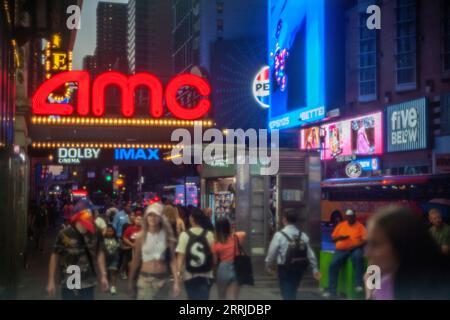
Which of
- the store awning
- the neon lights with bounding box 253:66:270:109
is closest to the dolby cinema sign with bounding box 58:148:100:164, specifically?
the store awning

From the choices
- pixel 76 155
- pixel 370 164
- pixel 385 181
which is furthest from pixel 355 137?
pixel 76 155

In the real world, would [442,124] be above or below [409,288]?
above

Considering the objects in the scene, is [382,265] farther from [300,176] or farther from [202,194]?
[202,194]

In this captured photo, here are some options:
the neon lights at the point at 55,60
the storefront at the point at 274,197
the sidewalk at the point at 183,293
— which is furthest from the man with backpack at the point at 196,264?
the neon lights at the point at 55,60

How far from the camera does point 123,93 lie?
25656mm

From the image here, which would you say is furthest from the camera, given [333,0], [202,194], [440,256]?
[333,0]

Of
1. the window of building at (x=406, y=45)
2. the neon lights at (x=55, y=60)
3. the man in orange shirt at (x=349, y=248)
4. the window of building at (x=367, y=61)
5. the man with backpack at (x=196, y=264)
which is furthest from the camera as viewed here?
the window of building at (x=367, y=61)

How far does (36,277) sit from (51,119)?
951 cm

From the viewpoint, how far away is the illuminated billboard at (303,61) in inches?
1694

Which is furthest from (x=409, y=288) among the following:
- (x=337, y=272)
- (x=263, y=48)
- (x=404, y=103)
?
(x=263, y=48)

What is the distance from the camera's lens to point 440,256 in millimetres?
3482

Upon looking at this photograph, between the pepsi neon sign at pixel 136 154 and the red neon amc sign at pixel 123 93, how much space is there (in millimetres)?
1690

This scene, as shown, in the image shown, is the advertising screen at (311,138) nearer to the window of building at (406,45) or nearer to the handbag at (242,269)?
the window of building at (406,45)

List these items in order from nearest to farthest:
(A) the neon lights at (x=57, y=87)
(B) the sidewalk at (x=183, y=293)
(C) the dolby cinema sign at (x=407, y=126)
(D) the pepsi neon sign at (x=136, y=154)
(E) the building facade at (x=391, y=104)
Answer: (B) the sidewalk at (x=183, y=293), (A) the neon lights at (x=57, y=87), (D) the pepsi neon sign at (x=136, y=154), (E) the building facade at (x=391, y=104), (C) the dolby cinema sign at (x=407, y=126)
